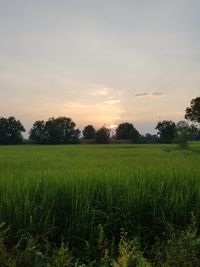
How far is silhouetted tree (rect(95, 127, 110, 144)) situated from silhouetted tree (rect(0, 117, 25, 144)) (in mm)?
18799

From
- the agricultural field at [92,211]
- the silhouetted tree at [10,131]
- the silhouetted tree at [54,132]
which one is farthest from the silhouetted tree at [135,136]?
the agricultural field at [92,211]

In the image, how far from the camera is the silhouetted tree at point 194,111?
52.5 meters

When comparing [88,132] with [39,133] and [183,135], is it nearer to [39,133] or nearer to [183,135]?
[39,133]

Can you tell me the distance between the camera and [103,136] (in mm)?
114750

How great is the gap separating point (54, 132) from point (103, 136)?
486 inches

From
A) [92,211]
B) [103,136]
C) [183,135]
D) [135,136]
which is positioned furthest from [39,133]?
[92,211]

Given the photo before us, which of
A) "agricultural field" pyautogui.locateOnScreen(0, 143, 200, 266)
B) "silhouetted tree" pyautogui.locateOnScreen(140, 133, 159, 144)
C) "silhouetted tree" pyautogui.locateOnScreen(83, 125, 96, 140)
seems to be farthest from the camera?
"silhouetted tree" pyautogui.locateOnScreen(83, 125, 96, 140)

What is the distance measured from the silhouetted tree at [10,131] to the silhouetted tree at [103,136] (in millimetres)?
18799

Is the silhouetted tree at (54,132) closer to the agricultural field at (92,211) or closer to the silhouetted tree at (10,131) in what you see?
the silhouetted tree at (10,131)

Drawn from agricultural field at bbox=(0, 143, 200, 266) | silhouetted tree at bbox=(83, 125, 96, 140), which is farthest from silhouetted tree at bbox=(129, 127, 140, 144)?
agricultural field at bbox=(0, 143, 200, 266)

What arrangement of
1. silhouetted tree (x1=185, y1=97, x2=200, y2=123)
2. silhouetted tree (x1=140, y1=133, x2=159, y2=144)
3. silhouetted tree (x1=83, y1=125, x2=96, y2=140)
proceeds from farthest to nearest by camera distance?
1. silhouetted tree (x1=83, y1=125, x2=96, y2=140)
2. silhouetted tree (x1=140, y1=133, x2=159, y2=144)
3. silhouetted tree (x1=185, y1=97, x2=200, y2=123)

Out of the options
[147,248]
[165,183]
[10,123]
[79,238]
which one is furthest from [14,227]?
[10,123]

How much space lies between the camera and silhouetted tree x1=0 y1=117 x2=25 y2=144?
361ft

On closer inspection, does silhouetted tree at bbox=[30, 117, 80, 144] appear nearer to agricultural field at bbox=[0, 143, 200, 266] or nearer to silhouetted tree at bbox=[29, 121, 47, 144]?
silhouetted tree at bbox=[29, 121, 47, 144]
